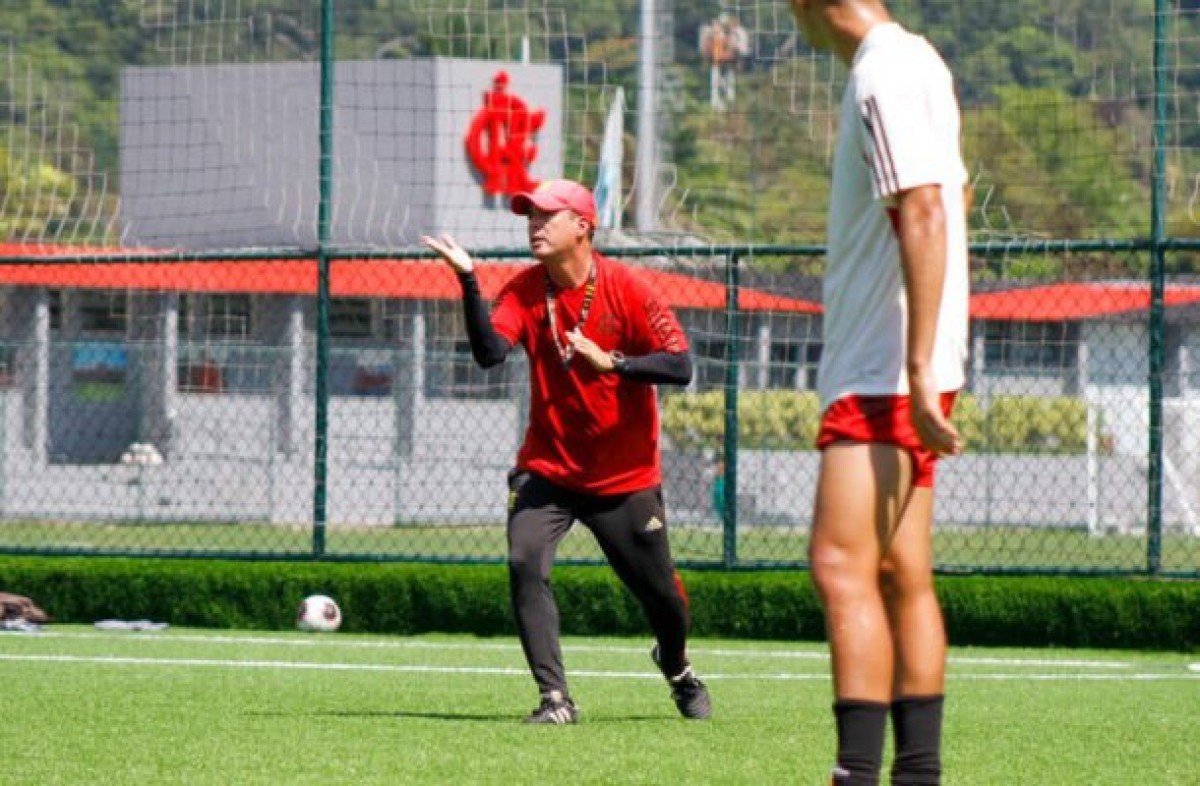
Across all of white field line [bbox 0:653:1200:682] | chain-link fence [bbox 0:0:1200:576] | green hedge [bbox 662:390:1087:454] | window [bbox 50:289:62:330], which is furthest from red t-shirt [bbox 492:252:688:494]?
window [bbox 50:289:62:330]

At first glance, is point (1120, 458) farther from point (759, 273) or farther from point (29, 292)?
point (29, 292)

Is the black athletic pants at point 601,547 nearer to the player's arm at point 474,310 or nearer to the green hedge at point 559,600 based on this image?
the player's arm at point 474,310

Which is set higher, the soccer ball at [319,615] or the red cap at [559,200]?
the red cap at [559,200]

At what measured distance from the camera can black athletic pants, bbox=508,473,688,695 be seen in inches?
356

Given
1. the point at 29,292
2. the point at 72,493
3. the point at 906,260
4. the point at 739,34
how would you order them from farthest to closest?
1. the point at 29,292
2. the point at 72,493
3. the point at 739,34
4. the point at 906,260

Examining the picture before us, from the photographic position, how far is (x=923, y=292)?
17.0ft

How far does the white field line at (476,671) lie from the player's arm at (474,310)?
277 centimetres

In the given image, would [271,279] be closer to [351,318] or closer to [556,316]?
[351,318]

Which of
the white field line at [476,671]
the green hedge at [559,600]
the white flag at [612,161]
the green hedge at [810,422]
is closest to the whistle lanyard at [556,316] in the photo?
the white field line at [476,671]

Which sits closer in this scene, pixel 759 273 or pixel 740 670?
pixel 740 670

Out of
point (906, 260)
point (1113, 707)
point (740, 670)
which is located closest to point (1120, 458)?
point (740, 670)

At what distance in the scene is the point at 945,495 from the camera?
1038 inches

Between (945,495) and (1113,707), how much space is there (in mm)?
16809

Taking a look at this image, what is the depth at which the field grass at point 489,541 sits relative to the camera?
19.6 m
